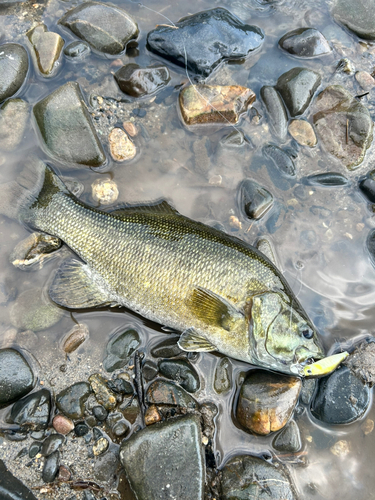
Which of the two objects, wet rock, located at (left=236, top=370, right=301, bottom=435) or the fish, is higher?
the fish

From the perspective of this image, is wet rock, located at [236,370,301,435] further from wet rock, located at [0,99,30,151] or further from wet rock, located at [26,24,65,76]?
wet rock, located at [26,24,65,76]

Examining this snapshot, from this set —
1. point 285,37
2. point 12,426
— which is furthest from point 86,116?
point 12,426

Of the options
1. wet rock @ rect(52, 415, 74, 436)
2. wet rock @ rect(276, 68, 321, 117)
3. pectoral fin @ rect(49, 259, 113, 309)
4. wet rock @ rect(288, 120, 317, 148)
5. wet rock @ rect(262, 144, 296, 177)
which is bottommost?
wet rock @ rect(52, 415, 74, 436)

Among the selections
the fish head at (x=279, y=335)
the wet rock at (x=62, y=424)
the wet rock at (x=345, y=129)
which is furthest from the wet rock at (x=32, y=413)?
the wet rock at (x=345, y=129)

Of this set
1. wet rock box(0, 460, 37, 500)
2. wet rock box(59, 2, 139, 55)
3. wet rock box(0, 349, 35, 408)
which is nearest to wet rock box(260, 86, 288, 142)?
wet rock box(59, 2, 139, 55)

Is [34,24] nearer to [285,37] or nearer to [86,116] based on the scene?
[86,116]

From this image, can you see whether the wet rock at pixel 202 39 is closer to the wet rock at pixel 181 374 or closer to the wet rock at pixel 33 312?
the wet rock at pixel 33 312
